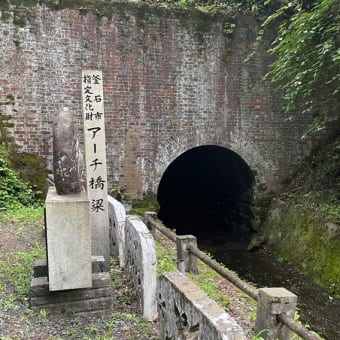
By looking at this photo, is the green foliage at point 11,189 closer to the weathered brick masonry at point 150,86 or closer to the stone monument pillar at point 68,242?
the weathered brick masonry at point 150,86

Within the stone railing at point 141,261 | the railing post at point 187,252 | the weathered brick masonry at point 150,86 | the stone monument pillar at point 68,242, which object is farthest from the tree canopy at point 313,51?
the stone monument pillar at point 68,242

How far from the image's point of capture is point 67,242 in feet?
12.7

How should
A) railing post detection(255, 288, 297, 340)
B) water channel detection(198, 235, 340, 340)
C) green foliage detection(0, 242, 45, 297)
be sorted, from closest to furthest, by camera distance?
railing post detection(255, 288, 297, 340) < green foliage detection(0, 242, 45, 297) < water channel detection(198, 235, 340, 340)

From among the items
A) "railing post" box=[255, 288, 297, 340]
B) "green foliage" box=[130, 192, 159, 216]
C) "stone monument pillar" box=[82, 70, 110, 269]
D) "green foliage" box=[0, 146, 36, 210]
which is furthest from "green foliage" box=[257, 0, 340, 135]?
"green foliage" box=[0, 146, 36, 210]

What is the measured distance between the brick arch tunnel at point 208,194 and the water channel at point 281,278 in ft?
3.20

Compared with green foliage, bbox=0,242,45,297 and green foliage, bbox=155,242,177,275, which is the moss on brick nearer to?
green foliage, bbox=155,242,177,275

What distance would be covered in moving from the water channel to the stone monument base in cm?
391

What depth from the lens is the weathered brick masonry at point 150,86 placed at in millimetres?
9445

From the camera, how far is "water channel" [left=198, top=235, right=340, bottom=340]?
22.0 ft

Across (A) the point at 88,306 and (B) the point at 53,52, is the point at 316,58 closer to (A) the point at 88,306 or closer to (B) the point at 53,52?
(B) the point at 53,52

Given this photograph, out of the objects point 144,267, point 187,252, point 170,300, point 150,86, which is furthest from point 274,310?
point 150,86

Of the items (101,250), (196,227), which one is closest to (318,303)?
(101,250)

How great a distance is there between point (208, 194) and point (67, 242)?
38.9 feet

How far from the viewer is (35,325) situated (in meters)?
3.75
